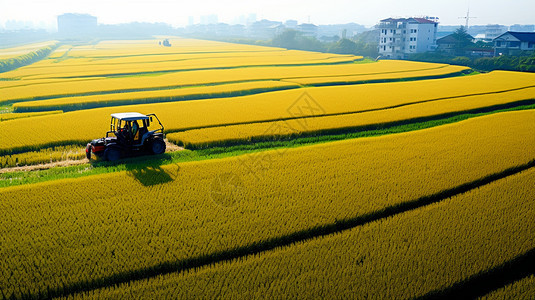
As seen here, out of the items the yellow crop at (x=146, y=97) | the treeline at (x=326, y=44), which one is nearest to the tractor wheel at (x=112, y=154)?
the yellow crop at (x=146, y=97)

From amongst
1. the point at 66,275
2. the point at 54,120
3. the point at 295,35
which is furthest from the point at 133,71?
the point at 295,35

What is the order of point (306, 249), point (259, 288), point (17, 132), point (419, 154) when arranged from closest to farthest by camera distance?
1. point (259, 288)
2. point (306, 249)
3. point (419, 154)
4. point (17, 132)

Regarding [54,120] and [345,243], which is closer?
[345,243]

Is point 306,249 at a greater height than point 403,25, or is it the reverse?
point 403,25

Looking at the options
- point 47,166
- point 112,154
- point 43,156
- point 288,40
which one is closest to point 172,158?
point 112,154

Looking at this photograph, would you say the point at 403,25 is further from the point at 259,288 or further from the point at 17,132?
the point at 259,288
